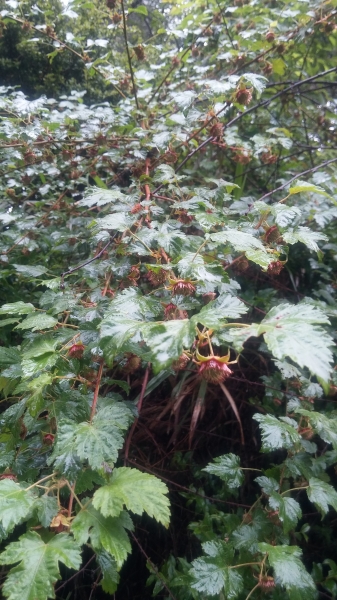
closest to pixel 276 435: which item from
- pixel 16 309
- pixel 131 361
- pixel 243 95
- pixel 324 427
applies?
pixel 324 427

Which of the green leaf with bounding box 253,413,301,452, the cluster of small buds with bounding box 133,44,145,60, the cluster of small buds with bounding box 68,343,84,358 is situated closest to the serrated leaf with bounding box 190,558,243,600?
the green leaf with bounding box 253,413,301,452

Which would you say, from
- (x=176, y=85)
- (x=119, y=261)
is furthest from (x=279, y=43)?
(x=119, y=261)

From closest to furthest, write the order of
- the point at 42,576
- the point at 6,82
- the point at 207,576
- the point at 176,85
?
the point at 42,576
the point at 207,576
the point at 176,85
the point at 6,82

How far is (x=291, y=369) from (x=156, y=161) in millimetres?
740

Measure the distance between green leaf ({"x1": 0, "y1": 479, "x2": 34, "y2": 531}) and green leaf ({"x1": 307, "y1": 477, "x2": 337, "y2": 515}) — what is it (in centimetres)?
57

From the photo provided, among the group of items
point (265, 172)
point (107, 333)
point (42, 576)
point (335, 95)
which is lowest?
point (42, 576)

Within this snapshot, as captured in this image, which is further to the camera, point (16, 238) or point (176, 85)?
point (176, 85)

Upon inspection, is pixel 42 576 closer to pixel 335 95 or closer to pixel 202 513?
pixel 202 513

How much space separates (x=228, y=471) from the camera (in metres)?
0.91

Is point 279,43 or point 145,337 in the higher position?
point 279,43

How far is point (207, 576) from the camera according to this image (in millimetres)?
768

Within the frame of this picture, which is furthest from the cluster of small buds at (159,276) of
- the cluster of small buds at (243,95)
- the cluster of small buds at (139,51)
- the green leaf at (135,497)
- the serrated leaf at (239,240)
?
the cluster of small buds at (139,51)

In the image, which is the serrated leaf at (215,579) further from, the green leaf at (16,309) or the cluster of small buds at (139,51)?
the cluster of small buds at (139,51)

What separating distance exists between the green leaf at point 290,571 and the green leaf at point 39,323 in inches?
22.0
